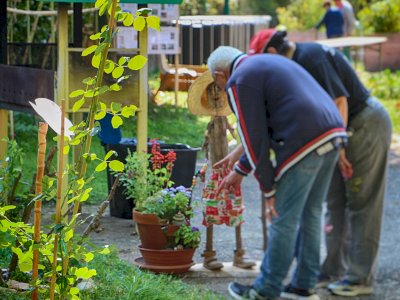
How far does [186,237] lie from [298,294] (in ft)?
2.97

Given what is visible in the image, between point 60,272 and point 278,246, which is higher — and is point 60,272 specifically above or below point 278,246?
above

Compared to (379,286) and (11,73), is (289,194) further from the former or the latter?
(11,73)

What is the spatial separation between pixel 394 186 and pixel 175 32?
4080mm

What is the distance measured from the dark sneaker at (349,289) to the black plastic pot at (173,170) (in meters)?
1.89

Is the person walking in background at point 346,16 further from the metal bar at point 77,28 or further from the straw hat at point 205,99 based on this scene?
the straw hat at point 205,99

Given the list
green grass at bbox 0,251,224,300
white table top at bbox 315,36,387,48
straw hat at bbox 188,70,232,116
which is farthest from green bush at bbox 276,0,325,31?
green grass at bbox 0,251,224,300

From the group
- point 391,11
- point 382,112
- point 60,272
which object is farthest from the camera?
point 391,11

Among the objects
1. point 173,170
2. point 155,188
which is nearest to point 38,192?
point 155,188

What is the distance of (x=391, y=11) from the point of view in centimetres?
2492

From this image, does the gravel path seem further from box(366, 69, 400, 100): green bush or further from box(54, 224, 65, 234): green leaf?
box(366, 69, 400, 100): green bush

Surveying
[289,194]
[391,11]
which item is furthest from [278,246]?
[391,11]

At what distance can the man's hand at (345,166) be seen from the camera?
6.50 m

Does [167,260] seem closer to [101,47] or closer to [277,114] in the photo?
[277,114]

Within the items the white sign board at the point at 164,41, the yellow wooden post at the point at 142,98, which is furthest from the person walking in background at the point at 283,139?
the white sign board at the point at 164,41
